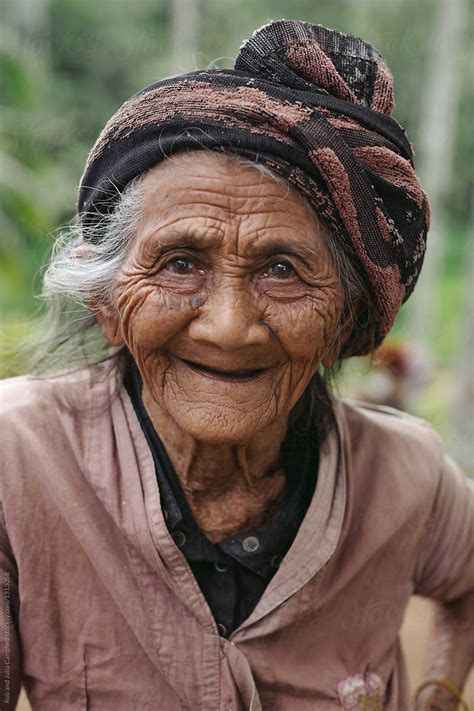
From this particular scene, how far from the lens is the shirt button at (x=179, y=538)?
1.96m

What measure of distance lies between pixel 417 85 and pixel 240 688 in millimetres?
18752

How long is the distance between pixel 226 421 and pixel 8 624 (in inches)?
29.2

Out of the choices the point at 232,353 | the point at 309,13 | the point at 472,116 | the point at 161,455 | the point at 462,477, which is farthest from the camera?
the point at 309,13

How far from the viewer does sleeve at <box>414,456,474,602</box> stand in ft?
7.54

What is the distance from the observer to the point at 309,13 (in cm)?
2028

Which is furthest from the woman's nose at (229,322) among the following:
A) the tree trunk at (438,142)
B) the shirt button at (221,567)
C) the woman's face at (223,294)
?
the tree trunk at (438,142)

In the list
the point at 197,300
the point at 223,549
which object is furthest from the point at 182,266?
the point at 223,549

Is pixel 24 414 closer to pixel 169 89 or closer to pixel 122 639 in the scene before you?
pixel 122 639

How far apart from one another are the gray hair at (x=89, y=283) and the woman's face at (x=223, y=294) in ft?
0.13

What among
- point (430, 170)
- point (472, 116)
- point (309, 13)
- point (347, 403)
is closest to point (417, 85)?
point (472, 116)

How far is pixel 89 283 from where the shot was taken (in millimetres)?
1925

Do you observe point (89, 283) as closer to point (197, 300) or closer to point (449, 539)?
point (197, 300)

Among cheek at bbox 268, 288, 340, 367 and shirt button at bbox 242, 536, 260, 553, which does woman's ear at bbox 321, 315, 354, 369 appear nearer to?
cheek at bbox 268, 288, 340, 367

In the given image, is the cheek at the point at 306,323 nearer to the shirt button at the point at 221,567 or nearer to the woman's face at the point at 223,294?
the woman's face at the point at 223,294
